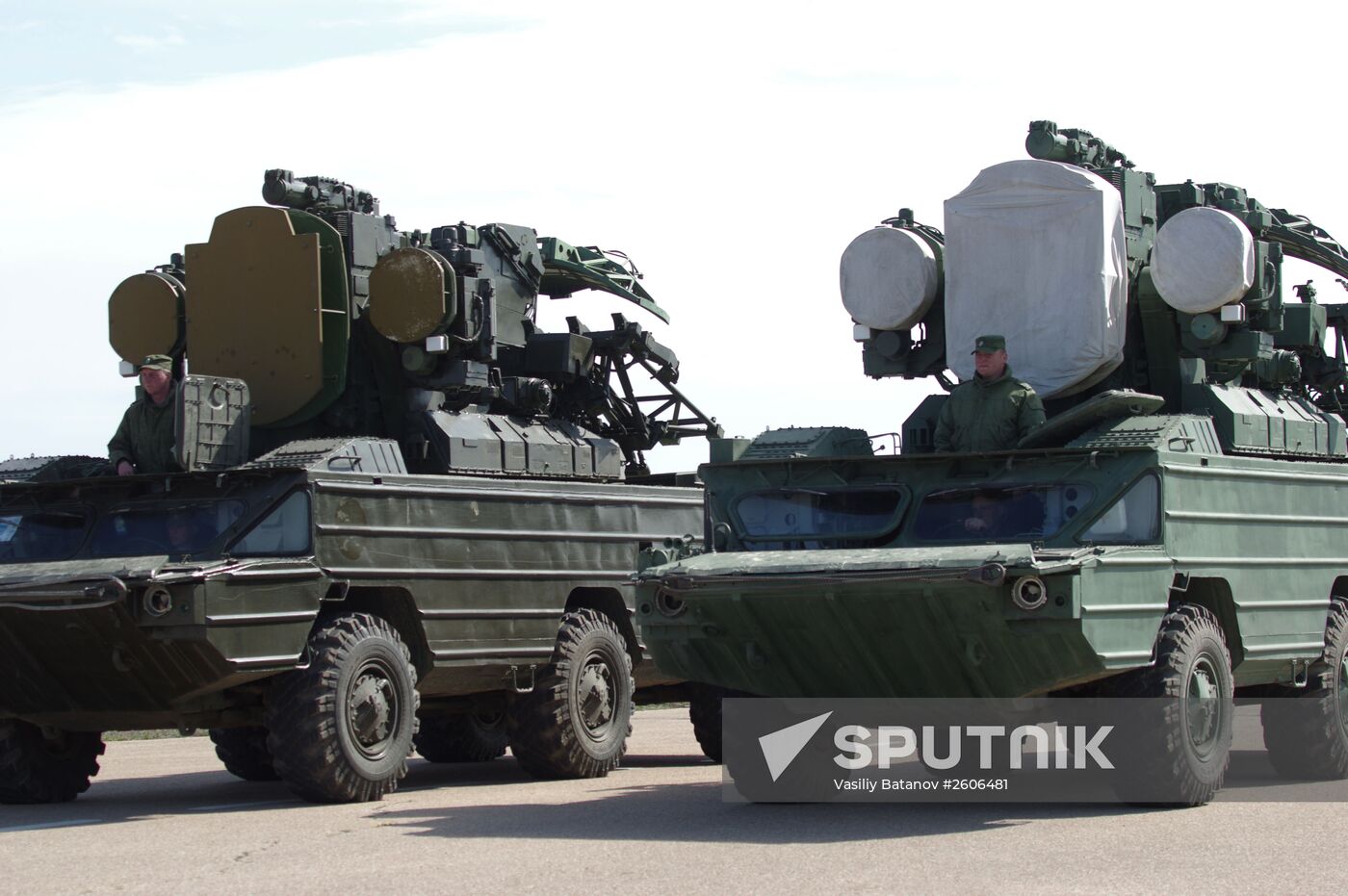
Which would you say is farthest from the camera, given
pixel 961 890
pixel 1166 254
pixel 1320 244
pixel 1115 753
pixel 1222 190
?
pixel 1320 244

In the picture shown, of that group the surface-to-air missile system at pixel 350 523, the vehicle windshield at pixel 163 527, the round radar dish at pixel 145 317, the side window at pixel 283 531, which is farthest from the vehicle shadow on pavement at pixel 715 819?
the round radar dish at pixel 145 317

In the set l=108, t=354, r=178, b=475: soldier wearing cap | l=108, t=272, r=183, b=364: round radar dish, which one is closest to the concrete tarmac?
l=108, t=354, r=178, b=475: soldier wearing cap

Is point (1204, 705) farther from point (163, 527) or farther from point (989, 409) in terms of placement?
point (163, 527)

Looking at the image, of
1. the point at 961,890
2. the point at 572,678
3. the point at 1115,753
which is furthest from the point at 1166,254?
the point at 961,890

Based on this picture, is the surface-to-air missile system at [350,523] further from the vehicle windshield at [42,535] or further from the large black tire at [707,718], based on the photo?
the large black tire at [707,718]

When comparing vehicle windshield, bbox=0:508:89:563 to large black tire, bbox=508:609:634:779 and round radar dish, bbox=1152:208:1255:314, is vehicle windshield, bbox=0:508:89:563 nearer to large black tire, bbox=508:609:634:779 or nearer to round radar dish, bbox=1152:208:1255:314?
large black tire, bbox=508:609:634:779

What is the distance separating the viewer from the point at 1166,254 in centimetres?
1270

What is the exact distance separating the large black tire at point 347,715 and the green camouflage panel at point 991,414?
12.0 feet

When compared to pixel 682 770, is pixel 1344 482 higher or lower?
higher

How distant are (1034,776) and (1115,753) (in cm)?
119

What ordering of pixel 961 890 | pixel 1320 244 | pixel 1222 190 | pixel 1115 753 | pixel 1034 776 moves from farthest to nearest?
pixel 1320 244
pixel 1222 190
pixel 1034 776
pixel 1115 753
pixel 961 890

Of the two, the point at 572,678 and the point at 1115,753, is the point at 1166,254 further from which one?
the point at 572,678

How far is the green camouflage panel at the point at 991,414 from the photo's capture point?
11.7 meters

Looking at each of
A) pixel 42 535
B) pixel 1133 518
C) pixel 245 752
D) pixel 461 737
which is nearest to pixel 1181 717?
pixel 1133 518
